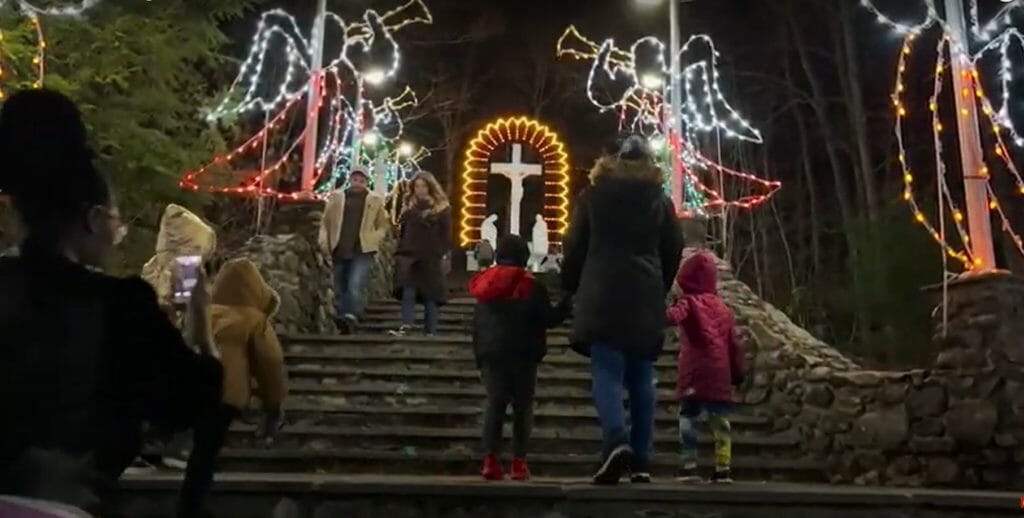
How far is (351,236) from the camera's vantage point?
31.2ft

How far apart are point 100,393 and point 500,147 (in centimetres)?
2015

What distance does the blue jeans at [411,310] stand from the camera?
9.38m

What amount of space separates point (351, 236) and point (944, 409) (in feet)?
17.8

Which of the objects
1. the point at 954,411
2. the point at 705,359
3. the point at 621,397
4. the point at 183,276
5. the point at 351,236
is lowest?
the point at 954,411

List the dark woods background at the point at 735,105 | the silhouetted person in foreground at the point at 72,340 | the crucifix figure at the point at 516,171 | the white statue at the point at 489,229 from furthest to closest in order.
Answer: the white statue at the point at 489,229 < the crucifix figure at the point at 516,171 < the dark woods background at the point at 735,105 < the silhouetted person in foreground at the point at 72,340

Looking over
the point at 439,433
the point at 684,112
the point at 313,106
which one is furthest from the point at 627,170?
the point at 684,112

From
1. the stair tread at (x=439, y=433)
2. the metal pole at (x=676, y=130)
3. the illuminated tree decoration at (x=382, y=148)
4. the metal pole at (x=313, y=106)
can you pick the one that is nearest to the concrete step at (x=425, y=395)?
the stair tread at (x=439, y=433)

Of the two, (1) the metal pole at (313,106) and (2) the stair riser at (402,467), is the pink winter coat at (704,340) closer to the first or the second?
(2) the stair riser at (402,467)

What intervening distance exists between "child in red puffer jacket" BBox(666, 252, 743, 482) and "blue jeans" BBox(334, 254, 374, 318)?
4408 mm

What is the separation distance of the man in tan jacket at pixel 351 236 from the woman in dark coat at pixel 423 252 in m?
0.29

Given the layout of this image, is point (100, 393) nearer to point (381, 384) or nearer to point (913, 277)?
point (381, 384)

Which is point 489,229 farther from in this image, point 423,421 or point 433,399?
point 423,421

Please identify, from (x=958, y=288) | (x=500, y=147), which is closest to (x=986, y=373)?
(x=958, y=288)

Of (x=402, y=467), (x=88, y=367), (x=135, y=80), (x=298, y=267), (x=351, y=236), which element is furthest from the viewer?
(x=135, y=80)
